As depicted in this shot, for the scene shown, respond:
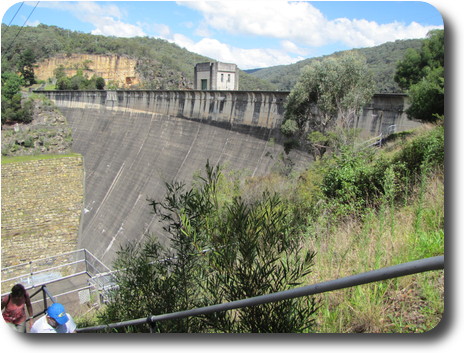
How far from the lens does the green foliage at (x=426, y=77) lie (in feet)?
25.1

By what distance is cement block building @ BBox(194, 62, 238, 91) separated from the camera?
62.5 ft

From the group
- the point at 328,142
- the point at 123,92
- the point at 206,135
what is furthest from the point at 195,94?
the point at 328,142

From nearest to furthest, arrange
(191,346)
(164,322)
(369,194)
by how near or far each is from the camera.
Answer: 1. (191,346)
2. (164,322)
3. (369,194)

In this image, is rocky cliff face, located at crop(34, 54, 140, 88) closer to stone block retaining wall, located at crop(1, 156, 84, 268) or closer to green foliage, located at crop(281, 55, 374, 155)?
stone block retaining wall, located at crop(1, 156, 84, 268)

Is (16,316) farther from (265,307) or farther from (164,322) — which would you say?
(265,307)

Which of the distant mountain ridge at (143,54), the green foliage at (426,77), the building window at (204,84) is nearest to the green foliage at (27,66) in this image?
the distant mountain ridge at (143,54)

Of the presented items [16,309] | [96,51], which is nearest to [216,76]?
[16,309]

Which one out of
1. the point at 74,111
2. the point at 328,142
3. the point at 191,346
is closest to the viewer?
the point at 191,346

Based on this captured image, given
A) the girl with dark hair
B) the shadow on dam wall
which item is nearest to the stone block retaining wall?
the shadow on dam wall

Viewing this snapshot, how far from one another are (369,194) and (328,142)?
493cm

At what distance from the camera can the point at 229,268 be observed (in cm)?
187

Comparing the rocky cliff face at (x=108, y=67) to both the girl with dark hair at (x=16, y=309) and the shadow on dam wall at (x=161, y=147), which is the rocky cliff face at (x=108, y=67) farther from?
the girl with dark hair at (x=16, y=309)

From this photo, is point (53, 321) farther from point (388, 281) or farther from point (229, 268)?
point (388, 281)

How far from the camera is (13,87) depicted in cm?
2484
